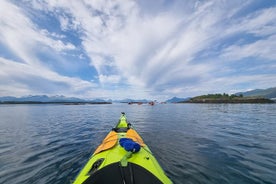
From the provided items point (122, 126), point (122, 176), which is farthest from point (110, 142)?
point (122, 126)

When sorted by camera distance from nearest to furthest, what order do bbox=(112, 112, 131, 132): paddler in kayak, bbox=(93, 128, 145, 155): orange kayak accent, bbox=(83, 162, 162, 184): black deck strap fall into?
bbox=(83, 162, 162, 184): black deck strap < bbox=(93, 128, 145, 155): orange kayak accent < bbox=(112, 112, 131, 132): paddler in kayak

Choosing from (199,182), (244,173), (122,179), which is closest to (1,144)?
(122,179)

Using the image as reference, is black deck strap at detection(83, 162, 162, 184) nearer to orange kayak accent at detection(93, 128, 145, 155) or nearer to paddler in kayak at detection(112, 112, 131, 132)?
orange kayak accent at detection(93, 128, 145, 155)

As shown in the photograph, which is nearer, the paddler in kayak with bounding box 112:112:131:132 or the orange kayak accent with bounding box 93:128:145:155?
the orange kayak accent with bounding box 93:128:145:155

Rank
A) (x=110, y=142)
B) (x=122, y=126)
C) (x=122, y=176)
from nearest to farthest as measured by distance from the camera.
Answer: (x=122, y=176) → (x=110, y=142) → (x=122, y=126)

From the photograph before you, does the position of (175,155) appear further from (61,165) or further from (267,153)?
(61,165)

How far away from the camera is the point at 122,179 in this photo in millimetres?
3707

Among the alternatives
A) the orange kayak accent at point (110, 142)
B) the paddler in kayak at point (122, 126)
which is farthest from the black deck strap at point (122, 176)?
the paddler in kayak at point (122, 126)

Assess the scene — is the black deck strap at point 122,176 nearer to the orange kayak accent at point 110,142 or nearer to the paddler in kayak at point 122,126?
the orange kayak accent at point 110,142

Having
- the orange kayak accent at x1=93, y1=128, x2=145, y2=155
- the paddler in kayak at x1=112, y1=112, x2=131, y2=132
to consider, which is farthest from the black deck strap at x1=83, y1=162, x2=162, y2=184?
the paddler in kayak at x1=112, y1=112, x2=131, y2=132

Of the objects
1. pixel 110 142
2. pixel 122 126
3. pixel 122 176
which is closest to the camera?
pixel 122 176

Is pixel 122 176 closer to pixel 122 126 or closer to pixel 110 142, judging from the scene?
pixel 110 142

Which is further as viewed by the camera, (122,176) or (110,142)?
(110,142)

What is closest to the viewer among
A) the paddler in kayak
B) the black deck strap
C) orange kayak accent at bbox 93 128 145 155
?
the black deck strap
